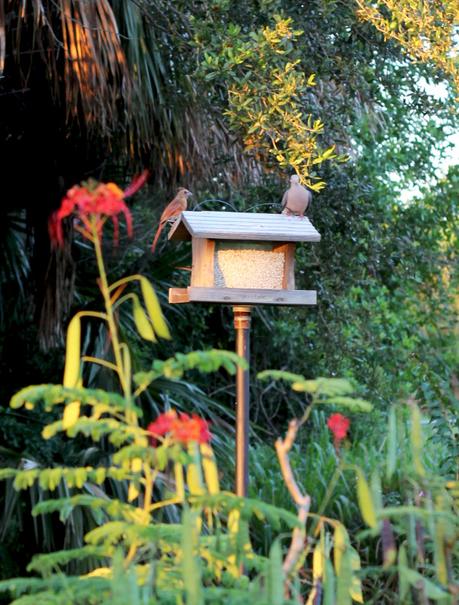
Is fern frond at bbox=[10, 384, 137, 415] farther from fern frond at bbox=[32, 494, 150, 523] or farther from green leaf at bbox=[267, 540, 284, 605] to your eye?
green leaf at bbox=[267, 540, 284, 605]

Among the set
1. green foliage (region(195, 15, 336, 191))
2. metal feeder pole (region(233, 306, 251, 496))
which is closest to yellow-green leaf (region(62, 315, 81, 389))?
metal feeder pole (region(233, 306, 251, 496))

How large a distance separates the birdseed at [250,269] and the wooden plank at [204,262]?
36 mm

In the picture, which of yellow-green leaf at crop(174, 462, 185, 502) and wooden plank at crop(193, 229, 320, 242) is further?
wooden plank at crop(193, 229, 320, 242)

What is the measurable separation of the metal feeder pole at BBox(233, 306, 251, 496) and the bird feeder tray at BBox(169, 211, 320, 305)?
109mm

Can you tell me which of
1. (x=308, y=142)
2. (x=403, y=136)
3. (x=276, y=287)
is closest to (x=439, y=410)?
(x=276, y=287)

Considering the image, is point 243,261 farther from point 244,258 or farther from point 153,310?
point 153,310

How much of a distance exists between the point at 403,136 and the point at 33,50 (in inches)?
133

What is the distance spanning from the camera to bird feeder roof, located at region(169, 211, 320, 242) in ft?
14.4

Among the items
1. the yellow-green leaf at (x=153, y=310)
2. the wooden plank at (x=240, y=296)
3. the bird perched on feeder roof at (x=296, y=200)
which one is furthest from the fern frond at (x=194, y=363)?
the bird perched on feeder roof at (x=296, y=200)

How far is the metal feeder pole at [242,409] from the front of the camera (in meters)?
3.80

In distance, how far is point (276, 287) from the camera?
4562mm

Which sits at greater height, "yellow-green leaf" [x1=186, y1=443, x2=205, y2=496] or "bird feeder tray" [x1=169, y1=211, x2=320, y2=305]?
"bird feeder tray" [x1=169, y1=211, x2=320, y2=305]

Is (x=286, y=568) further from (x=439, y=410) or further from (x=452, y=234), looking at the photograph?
(x=452, y=234)

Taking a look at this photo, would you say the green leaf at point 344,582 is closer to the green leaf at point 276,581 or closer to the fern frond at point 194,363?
the green leaf at point 276,581
